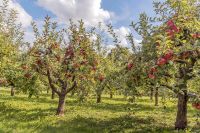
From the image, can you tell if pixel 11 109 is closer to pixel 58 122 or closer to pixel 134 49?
pixel 58 122

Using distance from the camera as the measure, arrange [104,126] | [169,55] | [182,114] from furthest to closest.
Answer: [104,126] → [182,114] → [169,55]

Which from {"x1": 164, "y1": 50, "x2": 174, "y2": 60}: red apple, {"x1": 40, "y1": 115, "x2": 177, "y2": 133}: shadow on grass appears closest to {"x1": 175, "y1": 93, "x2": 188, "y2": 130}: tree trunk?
{"x1": 40, "y1": 115, "x2": 177, "y2": 133}: shadow on grass

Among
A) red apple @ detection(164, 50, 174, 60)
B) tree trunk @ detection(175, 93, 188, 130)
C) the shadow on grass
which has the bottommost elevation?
the shadow on grass

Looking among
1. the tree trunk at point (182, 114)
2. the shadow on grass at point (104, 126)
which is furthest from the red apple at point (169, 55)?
the tree trunk at point (182, 114)

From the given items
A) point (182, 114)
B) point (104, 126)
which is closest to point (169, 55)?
point (182, 114)

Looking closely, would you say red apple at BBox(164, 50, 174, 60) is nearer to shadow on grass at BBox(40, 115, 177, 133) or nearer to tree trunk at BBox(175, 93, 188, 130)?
shadow on grass at BBox(40, 115, 177, 133)

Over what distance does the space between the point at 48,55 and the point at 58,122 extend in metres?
6.01

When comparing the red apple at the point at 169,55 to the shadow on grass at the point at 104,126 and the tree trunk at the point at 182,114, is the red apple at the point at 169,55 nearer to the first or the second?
the shadow on grass at the point at 104,126

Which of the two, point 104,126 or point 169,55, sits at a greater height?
point 169,55

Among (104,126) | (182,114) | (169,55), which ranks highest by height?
(169,55)

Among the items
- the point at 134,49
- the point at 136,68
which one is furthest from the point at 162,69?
the point at 134,49

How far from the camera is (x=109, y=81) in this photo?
70.6 feet

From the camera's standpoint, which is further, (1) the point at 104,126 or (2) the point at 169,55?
(1) the point at 104,126

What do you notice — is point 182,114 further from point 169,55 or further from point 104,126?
point 169,55
